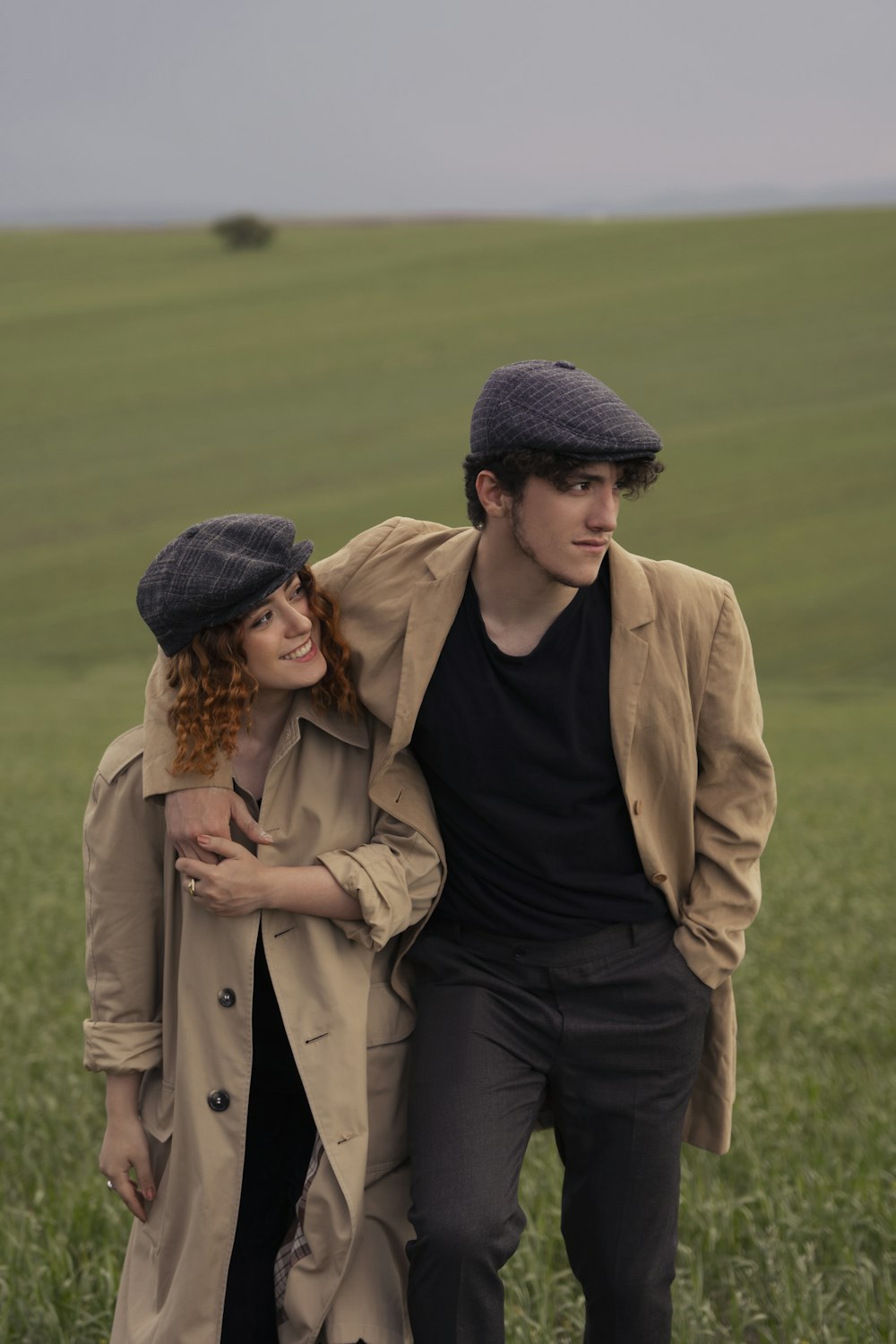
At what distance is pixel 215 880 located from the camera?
3174 millimetres

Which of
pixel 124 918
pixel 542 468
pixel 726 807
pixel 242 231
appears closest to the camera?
pixel 542 468

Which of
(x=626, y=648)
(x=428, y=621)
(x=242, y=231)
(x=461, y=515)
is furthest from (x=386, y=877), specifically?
(x=242, y=231)

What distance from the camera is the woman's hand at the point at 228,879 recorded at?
10.4 ft

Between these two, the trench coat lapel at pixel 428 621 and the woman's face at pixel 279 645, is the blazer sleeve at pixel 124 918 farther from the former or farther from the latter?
the trench coat lapel at pixel 428 621

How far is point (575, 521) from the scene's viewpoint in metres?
3.24

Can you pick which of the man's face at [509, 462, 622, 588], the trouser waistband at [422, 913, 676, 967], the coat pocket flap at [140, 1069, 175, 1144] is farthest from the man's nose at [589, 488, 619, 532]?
the coat pocket flap at [140, 1069, 175, 1144]

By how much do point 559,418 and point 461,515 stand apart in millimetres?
29507

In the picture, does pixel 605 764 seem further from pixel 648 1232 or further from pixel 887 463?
pixel 887 463

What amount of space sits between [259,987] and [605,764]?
89 centimetres

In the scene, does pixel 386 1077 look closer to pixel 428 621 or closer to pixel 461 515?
pixel 428 621

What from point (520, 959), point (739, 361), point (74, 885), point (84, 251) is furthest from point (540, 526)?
point (84, 251)

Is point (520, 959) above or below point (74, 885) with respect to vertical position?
above

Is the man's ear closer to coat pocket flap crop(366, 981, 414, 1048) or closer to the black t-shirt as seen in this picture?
the black t-shirt

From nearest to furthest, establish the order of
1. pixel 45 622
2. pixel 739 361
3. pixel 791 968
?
1. pixel 791 968
2. pixel 45 622
3. pixel 739 361
